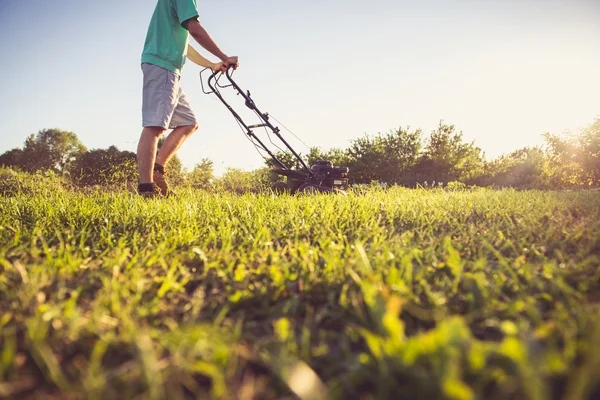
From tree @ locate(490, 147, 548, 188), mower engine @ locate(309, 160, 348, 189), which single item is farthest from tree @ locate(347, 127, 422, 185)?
mower engine @ locate(309, 160, 348, 189)

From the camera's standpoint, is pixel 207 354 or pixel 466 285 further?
pixel 466 285

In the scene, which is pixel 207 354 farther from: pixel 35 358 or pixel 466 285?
pixel 466 285

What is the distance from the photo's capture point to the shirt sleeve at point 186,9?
11.0ft

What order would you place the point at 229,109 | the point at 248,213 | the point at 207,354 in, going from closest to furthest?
1. the point at 207,354
2. the point at 248,213
3. the point at 229,109

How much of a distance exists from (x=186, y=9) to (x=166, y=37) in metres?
0.38

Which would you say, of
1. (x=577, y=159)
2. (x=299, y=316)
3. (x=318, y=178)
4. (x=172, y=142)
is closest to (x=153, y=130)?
(x=172, y=142)

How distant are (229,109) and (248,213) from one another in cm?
250

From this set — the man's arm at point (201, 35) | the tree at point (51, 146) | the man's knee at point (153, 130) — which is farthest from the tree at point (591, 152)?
the tree at point (51, 146)

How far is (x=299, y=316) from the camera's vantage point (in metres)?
1.06

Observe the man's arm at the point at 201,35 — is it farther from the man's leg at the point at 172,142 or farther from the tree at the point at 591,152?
the tree at the point at 591,152

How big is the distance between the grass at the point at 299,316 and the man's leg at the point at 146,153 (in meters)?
1.35

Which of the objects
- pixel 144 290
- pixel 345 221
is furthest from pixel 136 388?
pixel 345 221

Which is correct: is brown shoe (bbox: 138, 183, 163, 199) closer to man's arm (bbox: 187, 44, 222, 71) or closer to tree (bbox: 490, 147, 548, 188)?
man's arm (bbox: 187, 44, 222, 71)

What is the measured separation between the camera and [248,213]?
2406 millimetres
